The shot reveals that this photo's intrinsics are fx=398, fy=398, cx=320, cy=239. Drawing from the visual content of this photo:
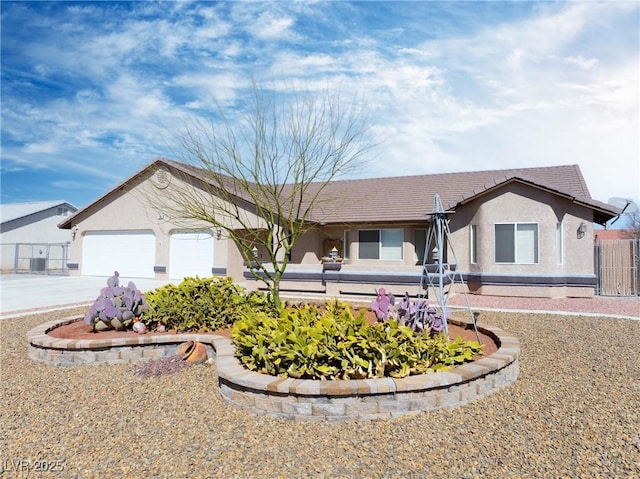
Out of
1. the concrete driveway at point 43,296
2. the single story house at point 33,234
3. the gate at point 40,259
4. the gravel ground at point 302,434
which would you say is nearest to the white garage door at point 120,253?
the concrete driveway at point 43,296

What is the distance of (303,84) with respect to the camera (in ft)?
28.6

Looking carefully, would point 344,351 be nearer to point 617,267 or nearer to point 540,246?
point 540,246

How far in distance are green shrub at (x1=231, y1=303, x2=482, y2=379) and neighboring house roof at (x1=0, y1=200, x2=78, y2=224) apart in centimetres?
3744

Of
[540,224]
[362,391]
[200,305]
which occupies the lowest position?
[362,391]

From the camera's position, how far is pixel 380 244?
18141mm

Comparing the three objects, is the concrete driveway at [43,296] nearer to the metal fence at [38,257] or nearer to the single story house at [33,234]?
the metal fence at [38,257]

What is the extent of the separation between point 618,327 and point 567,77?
6448mm

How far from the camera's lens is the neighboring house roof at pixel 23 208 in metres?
34.4

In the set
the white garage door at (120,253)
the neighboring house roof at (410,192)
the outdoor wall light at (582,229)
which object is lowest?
the white garage door at (120,253)

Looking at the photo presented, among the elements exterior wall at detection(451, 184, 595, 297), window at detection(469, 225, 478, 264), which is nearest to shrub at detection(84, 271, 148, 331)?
exterior wall at detection(451, 184, 595, 297)

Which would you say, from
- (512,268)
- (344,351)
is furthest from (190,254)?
(344,351)

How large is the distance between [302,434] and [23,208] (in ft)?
143

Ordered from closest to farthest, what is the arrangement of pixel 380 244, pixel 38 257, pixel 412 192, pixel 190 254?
pixel 380 244
pixel 412 192
pixel 190 254
pixel 38 257

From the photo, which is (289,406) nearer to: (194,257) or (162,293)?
(162,293)
